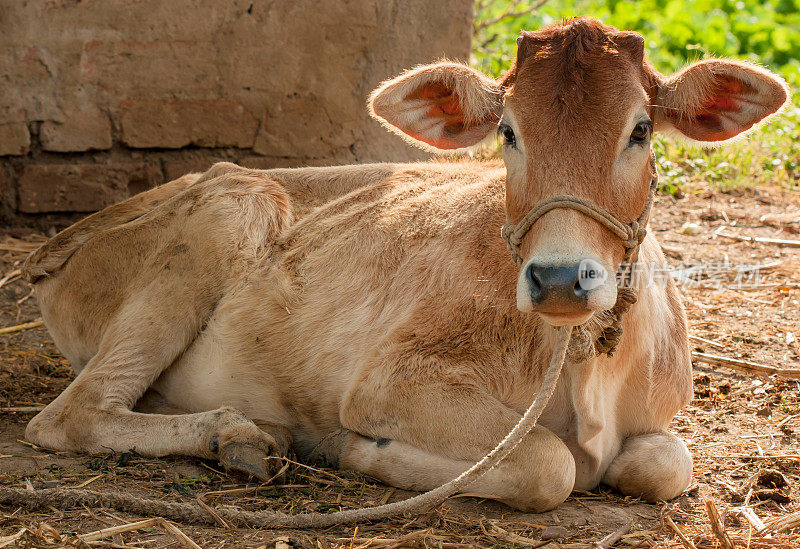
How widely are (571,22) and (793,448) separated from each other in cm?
229

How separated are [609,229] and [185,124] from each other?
441 cm

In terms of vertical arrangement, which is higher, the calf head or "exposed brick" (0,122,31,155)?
the calf head

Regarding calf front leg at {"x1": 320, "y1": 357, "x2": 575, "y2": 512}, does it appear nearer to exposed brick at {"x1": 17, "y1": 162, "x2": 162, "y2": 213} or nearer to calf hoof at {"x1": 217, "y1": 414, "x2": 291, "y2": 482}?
calf hoof at {"x1": 217, "y1": 414, "x2": 291, "y2": 482}

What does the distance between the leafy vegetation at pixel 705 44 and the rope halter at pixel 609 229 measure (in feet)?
12.8

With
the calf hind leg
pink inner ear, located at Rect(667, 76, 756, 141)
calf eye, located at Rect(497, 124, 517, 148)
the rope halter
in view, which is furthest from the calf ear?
the calf hind leg

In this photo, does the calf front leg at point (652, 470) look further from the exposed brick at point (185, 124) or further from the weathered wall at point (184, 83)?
the exposed brick at point (185, 124)

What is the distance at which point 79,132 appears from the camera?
22.7 ft

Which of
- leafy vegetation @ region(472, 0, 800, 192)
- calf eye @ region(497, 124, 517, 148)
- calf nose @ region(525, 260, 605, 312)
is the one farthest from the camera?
leafy vegetation @ region(472, 0, 800, 192)

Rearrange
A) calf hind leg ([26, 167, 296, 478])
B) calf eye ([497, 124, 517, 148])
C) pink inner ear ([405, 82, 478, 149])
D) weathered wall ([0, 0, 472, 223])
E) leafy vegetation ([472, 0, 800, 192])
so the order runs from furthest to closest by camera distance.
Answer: leafy vegetation ([472, 0, 800, 192]) < weathered wall ([0, 0, 472, 223]) < calf hind leg ([26, 167, 296, 478]) < pink inner ear ([405, 82, 478, 149]) < calf eye ([497, 124, 517, 148])

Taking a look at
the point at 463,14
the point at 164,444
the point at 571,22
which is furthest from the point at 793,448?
the point at 463,14

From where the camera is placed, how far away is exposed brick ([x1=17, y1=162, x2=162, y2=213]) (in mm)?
6980

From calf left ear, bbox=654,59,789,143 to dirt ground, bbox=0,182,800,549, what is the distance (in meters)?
1.47

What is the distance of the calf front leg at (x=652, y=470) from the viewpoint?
157 inches

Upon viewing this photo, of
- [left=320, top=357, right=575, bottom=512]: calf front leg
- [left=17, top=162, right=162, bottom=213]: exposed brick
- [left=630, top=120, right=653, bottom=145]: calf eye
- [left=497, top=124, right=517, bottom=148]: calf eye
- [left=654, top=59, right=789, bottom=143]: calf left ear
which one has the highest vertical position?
[left=654, top=59, right=789, bottom=143]: calf left ear
